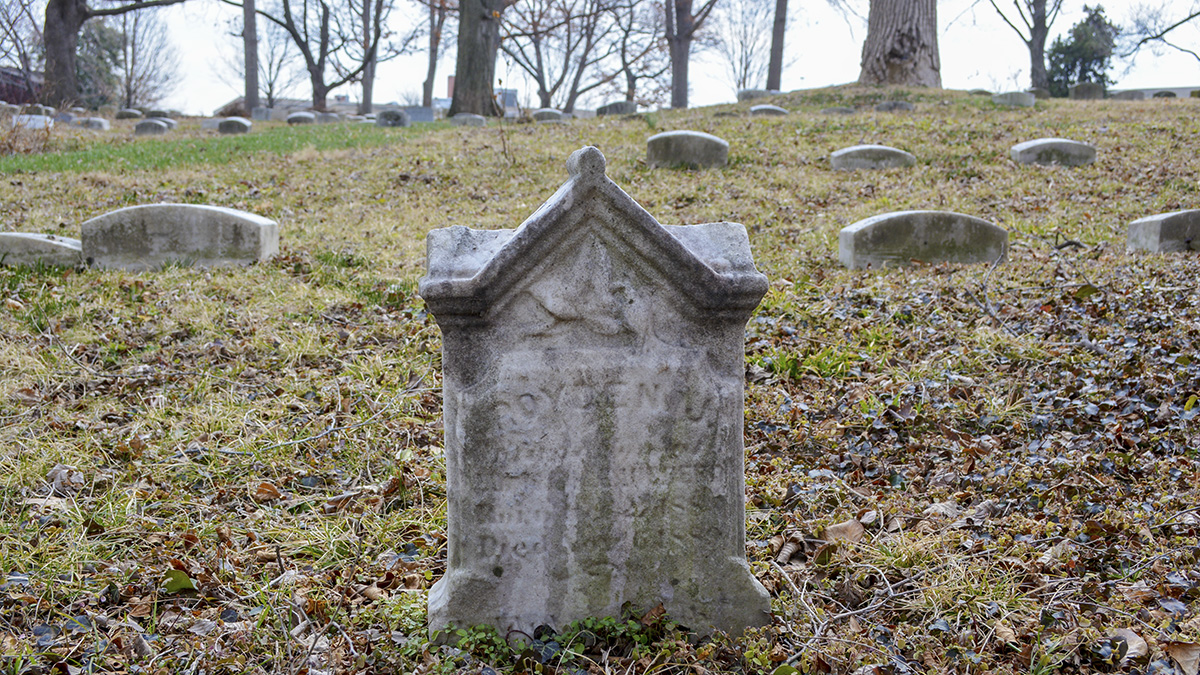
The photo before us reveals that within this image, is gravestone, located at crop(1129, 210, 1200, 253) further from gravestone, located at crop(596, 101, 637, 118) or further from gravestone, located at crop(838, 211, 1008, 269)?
gravestone, located at crop(596, 101, 637, 118)

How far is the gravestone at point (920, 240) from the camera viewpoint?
676 centimetres

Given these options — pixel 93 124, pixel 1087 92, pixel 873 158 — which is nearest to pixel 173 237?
pixel 873 158

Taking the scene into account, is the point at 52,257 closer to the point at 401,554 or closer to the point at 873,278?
the point at 401,554

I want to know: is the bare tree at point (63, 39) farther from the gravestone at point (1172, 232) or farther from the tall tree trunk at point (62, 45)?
→ the gravestone at point (1172, 232)

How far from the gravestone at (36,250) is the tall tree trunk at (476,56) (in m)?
11.7

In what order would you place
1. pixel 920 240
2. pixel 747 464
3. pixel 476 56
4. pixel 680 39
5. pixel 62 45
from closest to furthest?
pixel 747 464 < pixel 920 240 < pixel 476 56 < pixel 62 45 < pixel 680 39

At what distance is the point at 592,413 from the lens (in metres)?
2.38

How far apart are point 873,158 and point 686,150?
8.06 feet

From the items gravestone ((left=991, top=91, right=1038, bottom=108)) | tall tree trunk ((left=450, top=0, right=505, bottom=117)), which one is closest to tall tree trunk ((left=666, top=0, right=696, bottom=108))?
tall tree trunk ((left=450, top=0, right=505, bottom=117))

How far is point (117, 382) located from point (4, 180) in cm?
734

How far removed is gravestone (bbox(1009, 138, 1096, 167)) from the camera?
32.8 feet

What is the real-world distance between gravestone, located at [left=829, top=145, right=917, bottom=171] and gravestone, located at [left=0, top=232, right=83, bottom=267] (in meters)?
8.71

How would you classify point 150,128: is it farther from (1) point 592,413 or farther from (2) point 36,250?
(1) point 592,413

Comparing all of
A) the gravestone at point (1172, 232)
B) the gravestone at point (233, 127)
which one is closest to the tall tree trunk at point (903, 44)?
the gravestone at point (1172, 232)
